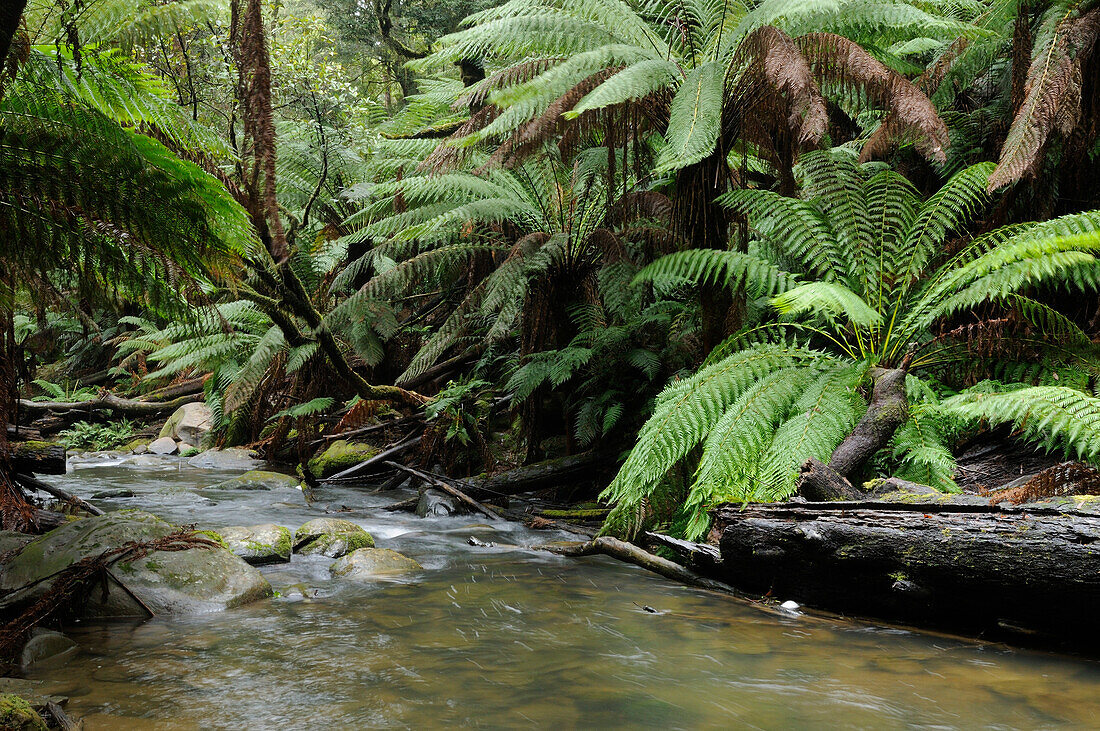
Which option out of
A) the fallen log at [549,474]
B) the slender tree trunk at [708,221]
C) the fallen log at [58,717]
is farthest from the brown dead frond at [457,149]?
the fallen log at [58,717]

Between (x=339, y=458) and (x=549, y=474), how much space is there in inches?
100

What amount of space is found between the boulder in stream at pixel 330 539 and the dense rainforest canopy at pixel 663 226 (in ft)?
3.95

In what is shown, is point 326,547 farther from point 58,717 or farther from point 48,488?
point 58,717

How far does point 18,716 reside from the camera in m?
1.42

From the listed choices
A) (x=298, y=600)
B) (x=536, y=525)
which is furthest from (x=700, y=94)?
(x=298, y=600)

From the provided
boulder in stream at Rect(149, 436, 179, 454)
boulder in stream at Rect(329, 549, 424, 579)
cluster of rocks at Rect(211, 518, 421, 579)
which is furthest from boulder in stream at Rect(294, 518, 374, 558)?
boulder in stream at Rect(149, 436, 179, 454)

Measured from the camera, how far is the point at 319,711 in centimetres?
177

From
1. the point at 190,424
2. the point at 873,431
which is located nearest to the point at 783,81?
the point at 873,431

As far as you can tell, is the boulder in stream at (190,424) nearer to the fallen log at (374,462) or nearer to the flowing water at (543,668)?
the fallen log at (374,462)

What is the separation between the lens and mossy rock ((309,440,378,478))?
654 cm

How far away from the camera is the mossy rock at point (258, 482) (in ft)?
19.3

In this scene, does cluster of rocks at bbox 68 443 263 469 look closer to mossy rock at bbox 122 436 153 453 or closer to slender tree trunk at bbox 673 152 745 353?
mossy rock at bbox 122 436 153 453

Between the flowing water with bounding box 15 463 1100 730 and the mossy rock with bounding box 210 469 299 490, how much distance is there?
3.19m

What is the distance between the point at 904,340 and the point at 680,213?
1519 mm
